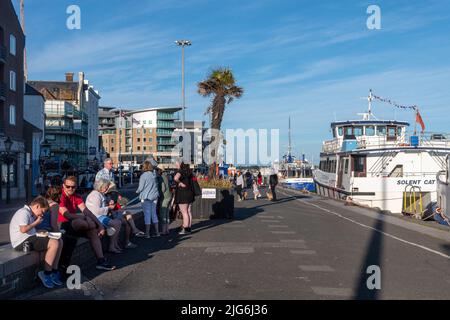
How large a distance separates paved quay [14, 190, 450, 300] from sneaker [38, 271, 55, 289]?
0.09 m

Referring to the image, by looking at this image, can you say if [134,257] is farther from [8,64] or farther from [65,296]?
[8,64]

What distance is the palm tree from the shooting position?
2647 centimetres

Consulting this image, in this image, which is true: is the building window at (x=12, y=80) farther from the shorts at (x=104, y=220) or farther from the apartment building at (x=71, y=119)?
the shorts at (x=104, y=220)

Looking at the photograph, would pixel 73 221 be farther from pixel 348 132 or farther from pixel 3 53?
pixel 3 53

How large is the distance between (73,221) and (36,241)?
1.30 m

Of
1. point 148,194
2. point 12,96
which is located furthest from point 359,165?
point 12,96

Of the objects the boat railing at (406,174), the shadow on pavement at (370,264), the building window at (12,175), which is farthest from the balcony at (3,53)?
the shadow on pavement at (370,264)

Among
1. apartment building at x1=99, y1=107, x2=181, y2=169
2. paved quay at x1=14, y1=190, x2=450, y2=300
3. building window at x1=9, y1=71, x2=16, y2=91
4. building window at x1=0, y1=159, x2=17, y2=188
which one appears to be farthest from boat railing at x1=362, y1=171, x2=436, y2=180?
apartment building at x1=99, y1=107, x2=181, y2=169

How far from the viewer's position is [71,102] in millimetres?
85938

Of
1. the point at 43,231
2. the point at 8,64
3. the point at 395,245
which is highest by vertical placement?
the point at 8,64

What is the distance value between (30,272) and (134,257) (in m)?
3.05

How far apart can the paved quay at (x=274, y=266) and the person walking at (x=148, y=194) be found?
1.69ft
